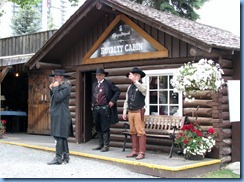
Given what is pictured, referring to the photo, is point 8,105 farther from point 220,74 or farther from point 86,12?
point 220,74

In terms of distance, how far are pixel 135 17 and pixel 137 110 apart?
220cm

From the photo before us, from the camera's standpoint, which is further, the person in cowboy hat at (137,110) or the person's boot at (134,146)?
the person's boot at (134,146)

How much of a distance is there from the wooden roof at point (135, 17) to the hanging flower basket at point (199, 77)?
1.28ft

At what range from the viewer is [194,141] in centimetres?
816

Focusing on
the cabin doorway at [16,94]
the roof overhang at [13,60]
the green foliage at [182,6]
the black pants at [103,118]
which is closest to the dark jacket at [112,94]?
the black pants at [103,118]

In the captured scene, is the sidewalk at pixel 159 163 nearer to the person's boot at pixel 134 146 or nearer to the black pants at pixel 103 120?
the person's boot at pixel 134 146

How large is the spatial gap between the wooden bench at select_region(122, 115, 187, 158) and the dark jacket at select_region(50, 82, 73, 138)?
63.0 inches

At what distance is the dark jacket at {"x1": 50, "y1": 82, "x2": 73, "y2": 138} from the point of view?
816cm

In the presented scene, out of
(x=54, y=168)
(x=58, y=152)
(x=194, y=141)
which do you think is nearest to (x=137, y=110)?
(x=194, y=141)

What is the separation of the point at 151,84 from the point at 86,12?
2.51m

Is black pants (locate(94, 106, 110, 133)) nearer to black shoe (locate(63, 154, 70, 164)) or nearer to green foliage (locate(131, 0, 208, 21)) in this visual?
black shoe (locate(63, 154, 70, 164))

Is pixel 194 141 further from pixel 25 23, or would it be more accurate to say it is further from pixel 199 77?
pixel 25 23

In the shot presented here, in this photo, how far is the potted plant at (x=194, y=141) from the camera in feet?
26.7

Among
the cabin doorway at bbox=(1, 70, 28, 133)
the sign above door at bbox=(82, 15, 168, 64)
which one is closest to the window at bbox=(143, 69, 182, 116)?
the sign above door at bbox=(82, 15, 168, 64)
